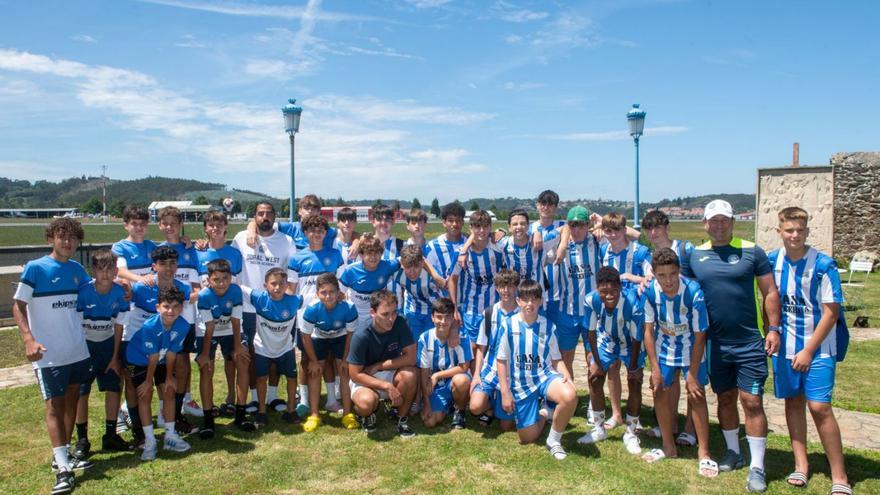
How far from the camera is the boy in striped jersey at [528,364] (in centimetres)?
493

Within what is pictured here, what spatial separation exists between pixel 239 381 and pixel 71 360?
4.45ft

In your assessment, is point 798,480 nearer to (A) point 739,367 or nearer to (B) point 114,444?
(A) point 739,367

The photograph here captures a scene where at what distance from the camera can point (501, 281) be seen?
5.12m

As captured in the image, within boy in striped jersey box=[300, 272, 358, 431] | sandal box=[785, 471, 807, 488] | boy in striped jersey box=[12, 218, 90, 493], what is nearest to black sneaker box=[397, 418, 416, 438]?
boy in striped jersey box=[300, 272, 358, 431]

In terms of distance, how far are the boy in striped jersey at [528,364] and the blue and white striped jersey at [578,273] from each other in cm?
54

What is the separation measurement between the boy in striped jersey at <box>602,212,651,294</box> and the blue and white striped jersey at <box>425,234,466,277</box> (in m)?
1.45

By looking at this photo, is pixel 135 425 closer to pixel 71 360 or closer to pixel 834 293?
pixel 71 360

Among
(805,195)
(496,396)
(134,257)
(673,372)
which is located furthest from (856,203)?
(134,257)

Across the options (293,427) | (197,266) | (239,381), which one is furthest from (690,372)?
(197,266)

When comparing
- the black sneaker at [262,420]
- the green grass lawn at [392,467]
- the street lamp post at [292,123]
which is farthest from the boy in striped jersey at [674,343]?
the street lamp post at [292,123]

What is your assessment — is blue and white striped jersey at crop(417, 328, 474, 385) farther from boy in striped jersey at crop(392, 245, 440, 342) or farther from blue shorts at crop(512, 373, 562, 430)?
blue shorts at crop(512, 373, 562, 430)

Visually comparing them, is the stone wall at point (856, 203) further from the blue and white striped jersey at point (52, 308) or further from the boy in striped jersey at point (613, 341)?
the blue and white striped jersey at point (52, 308)

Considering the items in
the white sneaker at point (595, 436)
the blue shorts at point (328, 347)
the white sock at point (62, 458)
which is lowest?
the white sneaker at point (595, 436)

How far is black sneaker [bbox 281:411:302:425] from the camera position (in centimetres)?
553
